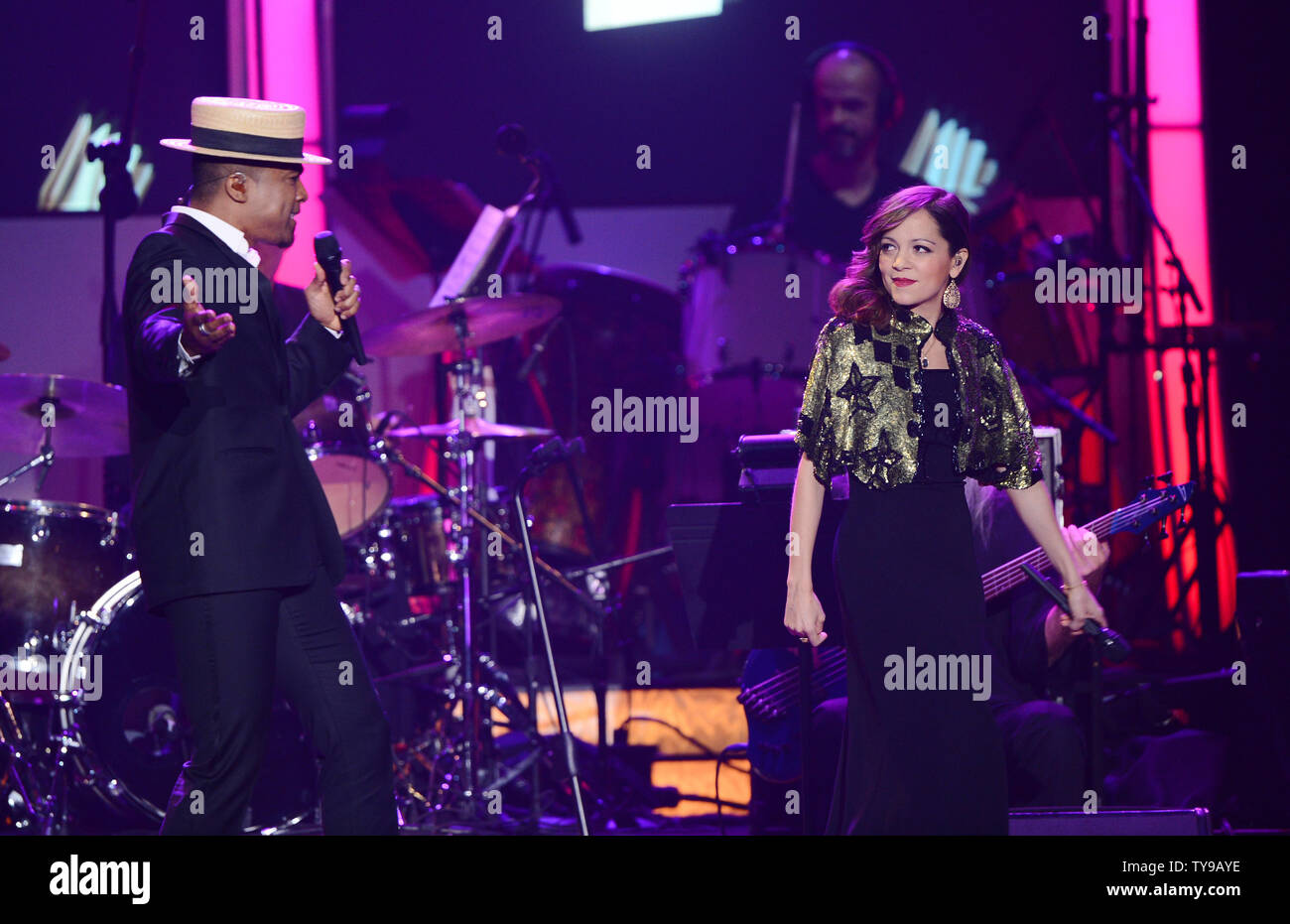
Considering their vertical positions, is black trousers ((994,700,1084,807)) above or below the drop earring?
below

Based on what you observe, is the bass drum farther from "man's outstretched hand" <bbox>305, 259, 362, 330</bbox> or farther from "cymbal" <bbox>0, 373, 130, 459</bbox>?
"man's outstretched hand" <bbox>305, 259, 362, 330</bbox>

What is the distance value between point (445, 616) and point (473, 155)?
3100mm

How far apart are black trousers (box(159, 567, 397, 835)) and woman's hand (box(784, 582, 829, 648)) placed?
968 mm

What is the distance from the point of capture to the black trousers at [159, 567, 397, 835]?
8.89ft

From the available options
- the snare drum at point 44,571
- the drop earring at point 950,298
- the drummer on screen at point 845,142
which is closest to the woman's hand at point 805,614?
the drop earring at point 950,298

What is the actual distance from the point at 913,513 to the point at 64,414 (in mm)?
3257

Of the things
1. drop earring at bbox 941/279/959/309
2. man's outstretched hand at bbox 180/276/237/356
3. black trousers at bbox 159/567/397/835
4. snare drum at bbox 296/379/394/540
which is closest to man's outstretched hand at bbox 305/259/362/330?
man's outstretched hand at bbox 180/276/237/356

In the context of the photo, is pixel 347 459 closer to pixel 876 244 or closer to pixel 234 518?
pixel 234 518

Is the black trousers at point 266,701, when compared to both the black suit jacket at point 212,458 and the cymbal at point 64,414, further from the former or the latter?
the cymbal at point 64,414

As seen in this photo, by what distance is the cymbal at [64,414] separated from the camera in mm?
4531

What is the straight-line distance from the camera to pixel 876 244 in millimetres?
3201

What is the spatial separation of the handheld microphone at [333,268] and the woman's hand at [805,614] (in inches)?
44.7

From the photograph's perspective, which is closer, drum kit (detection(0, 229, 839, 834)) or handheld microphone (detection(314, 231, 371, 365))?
handheld microphone (detection(314, 231, 371, 365))

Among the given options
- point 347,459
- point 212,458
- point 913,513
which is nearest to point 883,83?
point 347,459
